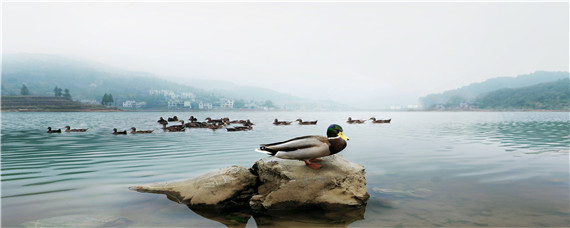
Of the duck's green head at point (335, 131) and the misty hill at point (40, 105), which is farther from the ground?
the misty hill at point (40, 105)

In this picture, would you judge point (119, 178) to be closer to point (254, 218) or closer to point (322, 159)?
point (254, 218)

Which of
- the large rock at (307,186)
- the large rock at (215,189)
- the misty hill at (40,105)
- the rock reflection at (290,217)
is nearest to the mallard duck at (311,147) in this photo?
the large rock at (307,186)

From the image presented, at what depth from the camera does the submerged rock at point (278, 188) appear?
678 cm

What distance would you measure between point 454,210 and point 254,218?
4.45 meters

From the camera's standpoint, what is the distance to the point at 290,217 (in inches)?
251

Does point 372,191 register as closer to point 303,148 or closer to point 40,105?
point 303,148

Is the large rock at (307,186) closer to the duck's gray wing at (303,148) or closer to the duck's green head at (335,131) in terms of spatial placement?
the duck's gray wing at (303,148)

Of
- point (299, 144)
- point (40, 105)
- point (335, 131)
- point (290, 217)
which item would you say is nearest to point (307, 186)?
point (290, 217)

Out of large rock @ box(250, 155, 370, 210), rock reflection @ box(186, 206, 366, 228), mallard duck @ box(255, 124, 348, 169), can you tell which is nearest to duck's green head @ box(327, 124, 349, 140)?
mallard duck @ box(255, 124, 348, 169)

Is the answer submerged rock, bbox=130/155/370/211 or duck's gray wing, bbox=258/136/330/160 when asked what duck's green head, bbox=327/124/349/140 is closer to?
duck's gray wing, bbox=258/136/330/160

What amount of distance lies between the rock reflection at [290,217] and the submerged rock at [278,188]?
0.51ft

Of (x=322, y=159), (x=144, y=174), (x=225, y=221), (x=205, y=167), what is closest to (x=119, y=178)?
(x=144, y=174)

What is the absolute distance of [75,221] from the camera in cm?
602

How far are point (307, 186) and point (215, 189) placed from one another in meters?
2.18
